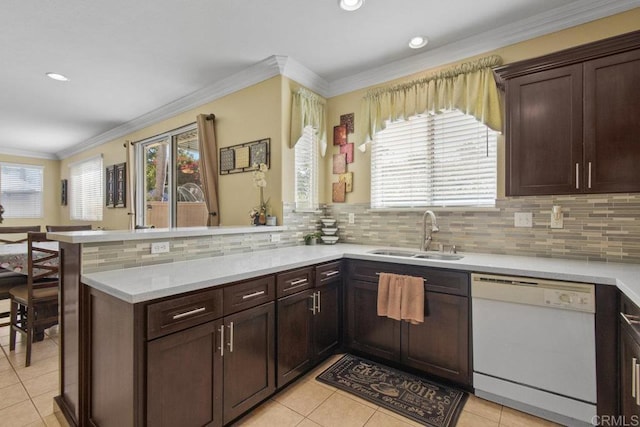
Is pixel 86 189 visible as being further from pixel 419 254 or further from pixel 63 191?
pixel 419 254

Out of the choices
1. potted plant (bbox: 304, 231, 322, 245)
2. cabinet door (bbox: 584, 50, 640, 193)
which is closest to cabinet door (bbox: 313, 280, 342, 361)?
potted plant (bbox: 304, 231, 322, 245)

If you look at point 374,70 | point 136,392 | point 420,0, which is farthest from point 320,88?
point 136,392

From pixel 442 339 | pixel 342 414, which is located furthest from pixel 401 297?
pixel 342 414

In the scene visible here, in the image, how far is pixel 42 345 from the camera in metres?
2.95

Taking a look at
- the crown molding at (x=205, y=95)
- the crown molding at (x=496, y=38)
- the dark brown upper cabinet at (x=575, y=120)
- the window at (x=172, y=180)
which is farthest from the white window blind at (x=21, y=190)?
the dark brown upper cabinet at (x=575, y=120)

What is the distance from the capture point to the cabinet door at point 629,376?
1310 millimetres

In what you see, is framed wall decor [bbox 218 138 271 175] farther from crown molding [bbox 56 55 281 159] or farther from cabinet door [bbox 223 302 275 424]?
cabinet door [bbox 223 302 275 424]

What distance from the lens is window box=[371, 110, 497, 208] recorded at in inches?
101

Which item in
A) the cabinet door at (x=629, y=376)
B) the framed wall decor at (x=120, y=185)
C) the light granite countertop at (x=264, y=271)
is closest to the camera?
the cabinet door at (x=629, y=376)

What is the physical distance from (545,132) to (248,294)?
2.24 metres

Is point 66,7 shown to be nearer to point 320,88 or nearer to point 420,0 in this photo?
point 320,88

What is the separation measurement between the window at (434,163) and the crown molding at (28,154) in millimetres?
7889

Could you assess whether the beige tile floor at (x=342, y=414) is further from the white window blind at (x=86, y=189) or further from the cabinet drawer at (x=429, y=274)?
the white window blind at (x=86, y=189)

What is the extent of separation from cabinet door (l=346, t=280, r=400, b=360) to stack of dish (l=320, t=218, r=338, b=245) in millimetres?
709
